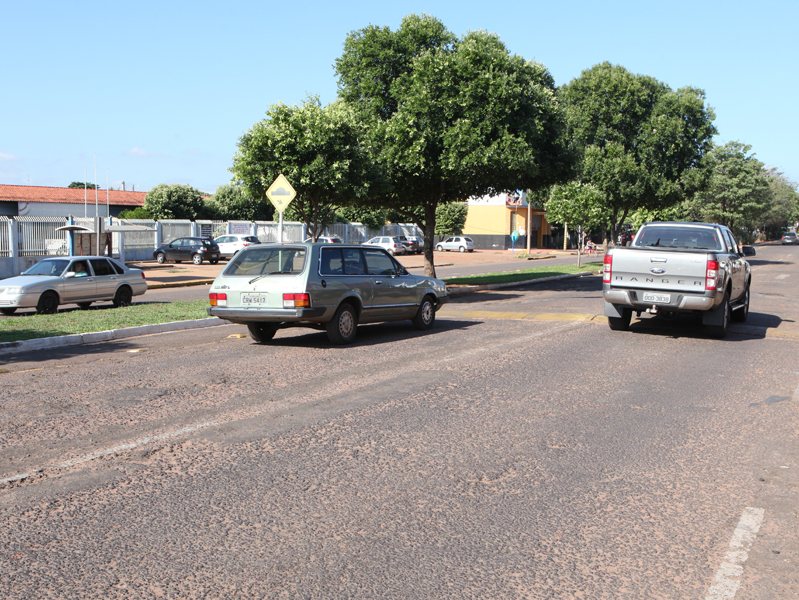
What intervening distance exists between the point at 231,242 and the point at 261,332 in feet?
115

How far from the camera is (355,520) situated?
14.2ft

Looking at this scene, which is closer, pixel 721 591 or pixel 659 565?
pixel 721 591

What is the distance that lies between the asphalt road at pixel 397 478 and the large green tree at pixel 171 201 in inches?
2092

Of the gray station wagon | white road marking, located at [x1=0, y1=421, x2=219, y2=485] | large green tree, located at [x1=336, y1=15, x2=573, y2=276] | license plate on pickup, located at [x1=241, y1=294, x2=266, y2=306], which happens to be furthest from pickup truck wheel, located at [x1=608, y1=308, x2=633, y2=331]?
white road marking, located at [x1=0, y1=421, x2=219, y2=485]

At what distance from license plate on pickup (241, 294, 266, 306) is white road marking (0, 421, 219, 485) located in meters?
4.49

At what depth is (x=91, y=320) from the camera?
14125mm

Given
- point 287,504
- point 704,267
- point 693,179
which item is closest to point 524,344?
point 704,267

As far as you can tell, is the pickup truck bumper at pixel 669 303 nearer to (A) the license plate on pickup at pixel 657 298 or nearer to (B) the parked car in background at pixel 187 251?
(A) the license plate on pickup at pixel 657 298

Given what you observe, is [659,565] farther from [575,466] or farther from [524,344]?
[524,344]

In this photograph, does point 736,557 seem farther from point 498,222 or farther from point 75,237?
point 498,222

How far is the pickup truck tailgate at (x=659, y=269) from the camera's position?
1167cm

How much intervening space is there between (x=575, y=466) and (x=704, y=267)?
24.1ft

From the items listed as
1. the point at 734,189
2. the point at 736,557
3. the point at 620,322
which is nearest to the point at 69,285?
the point at 620,322

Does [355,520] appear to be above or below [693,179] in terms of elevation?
below
